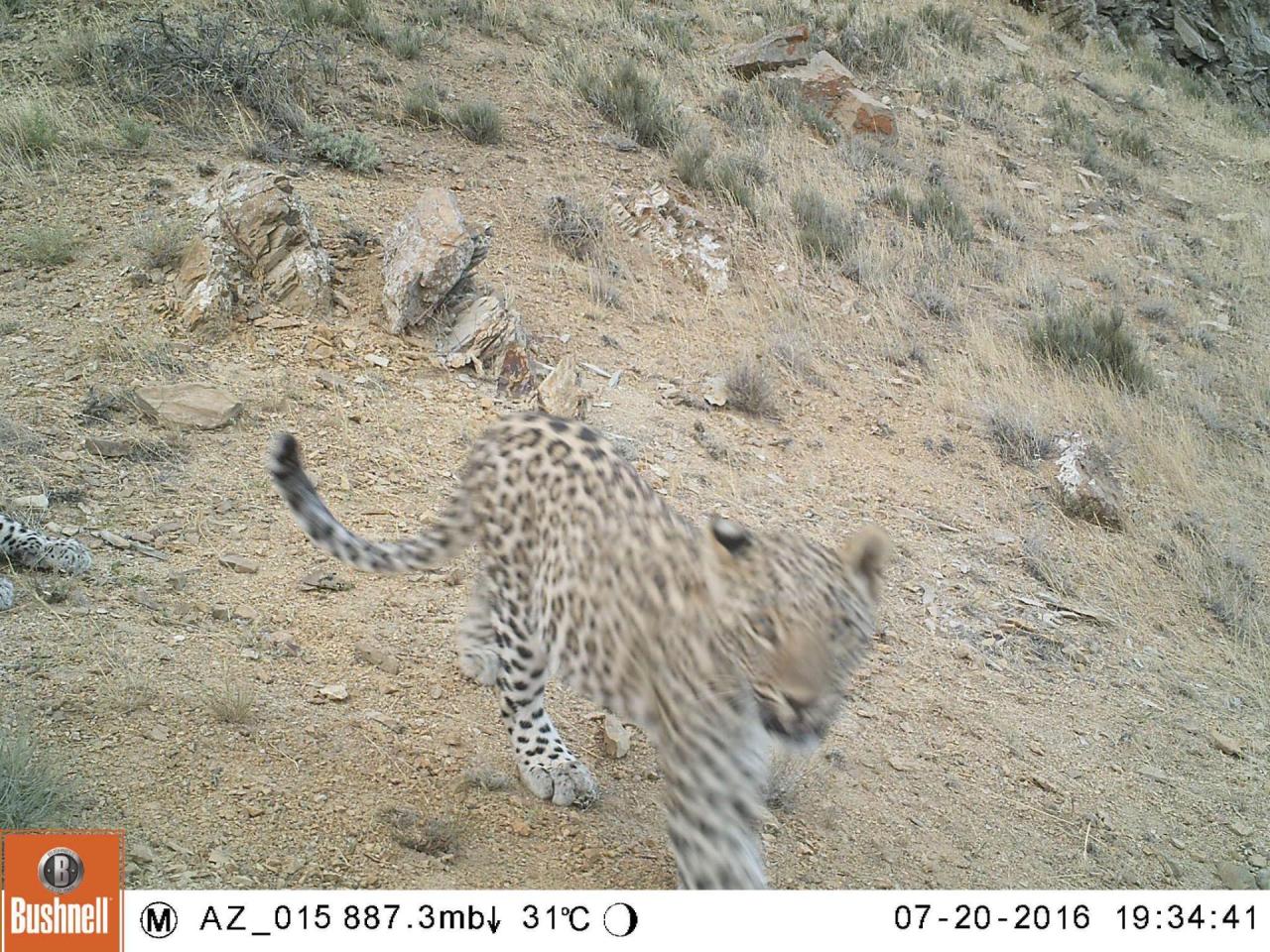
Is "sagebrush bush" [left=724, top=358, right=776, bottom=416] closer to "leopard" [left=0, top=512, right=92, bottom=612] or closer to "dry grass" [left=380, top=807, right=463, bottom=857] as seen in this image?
"leopard" [left=0, top=512, right=92, bottom=612]

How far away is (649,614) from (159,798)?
189cm

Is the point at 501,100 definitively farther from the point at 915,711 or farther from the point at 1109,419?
the point at 915,711

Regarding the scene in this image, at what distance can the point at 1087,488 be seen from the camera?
8.80 metres

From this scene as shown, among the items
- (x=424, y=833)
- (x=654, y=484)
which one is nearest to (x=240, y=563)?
(x=424, y=833)

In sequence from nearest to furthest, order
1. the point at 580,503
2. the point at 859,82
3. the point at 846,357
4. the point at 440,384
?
the point at 580,503 → the point at 440,384 → the point at 846,357 → the point at 859,82

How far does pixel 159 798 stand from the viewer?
3.86 metres

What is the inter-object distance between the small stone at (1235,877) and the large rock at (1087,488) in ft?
12.6

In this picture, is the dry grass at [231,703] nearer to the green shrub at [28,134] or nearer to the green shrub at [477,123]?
the green shrub at [28,134]

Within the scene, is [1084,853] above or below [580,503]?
below

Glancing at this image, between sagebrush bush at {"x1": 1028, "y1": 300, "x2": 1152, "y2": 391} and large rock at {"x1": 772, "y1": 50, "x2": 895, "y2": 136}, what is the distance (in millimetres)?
4999

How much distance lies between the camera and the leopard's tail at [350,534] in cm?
418

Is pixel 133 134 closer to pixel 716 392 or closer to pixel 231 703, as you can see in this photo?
pixel 716 392

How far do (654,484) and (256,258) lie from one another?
340 cm

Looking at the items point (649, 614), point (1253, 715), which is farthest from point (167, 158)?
point (1253, 715)
